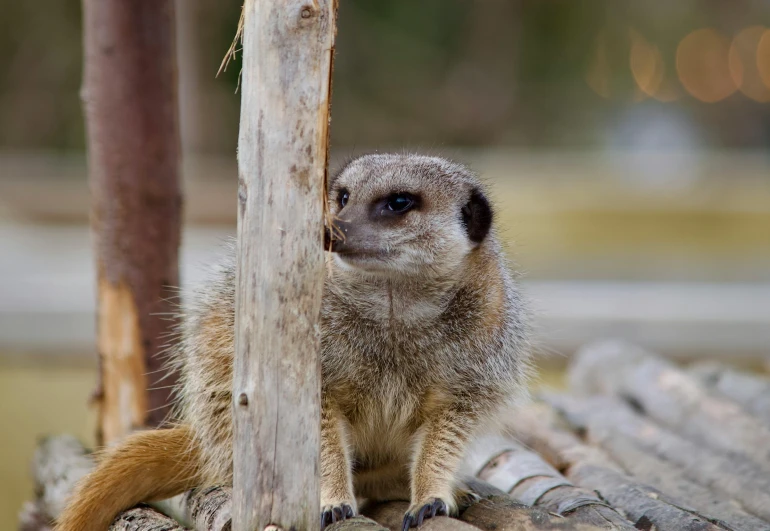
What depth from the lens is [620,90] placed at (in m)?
10.1

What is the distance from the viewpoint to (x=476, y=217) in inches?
91.4

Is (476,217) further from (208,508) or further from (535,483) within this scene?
(208,508)

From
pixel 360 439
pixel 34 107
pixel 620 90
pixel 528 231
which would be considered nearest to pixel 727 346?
pixel 528 231

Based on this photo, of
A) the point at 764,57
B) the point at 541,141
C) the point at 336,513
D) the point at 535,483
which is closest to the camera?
the point at 336,513

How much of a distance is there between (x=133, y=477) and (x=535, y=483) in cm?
115

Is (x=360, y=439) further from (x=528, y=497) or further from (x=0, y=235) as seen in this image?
(x=0, y=235)

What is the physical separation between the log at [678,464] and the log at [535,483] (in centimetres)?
33

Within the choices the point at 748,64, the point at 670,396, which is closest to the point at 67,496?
the point at 670,396

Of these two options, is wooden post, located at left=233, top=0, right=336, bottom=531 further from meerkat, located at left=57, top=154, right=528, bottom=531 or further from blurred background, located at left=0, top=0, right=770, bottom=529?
blurred background, located at left=0, top=0, right=770, bottom=529

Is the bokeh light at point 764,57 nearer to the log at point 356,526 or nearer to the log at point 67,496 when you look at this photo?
the log at point 67,496

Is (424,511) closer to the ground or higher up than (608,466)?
higher up

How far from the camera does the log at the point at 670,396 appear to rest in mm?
3137

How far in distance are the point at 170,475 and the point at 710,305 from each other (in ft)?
18.3

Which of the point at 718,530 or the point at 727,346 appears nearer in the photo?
A: the point at 718,530
